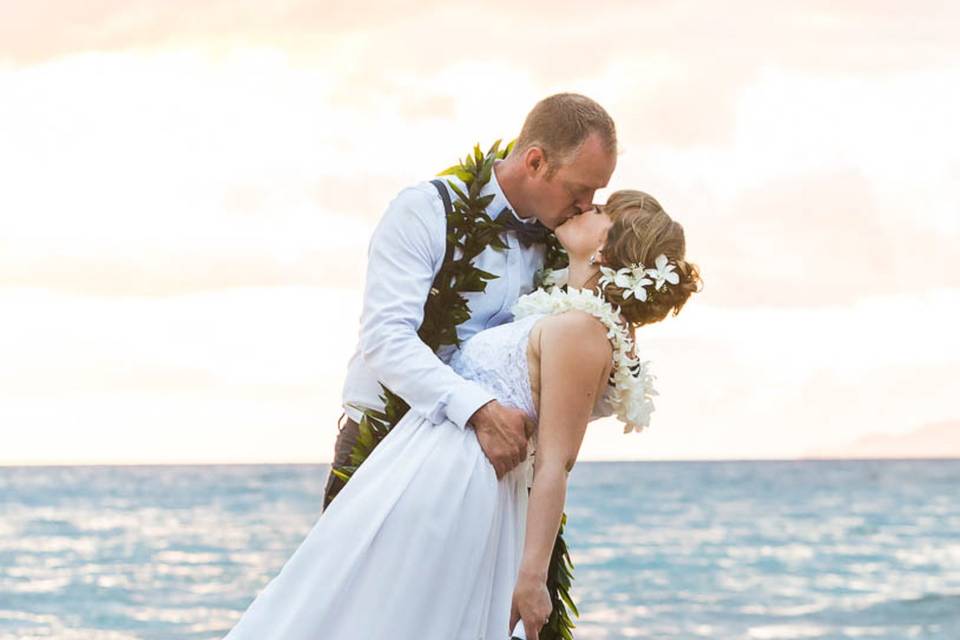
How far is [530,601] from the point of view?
4.04m

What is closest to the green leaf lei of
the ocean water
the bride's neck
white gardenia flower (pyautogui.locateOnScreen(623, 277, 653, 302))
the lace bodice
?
the lace bodice

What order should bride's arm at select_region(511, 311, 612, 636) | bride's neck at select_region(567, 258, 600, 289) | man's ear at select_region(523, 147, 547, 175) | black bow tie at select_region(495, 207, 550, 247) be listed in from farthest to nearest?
black bow tie at select_region(495, 207, 550, 247) < man's ear at select_region(523, 147, 547, 175) < bride's neck at select_region(567, 258, 600, 289) < bride's arm at select_region(511, 311, 612, 636)

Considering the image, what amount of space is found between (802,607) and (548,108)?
50.5 feet

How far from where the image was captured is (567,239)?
428 cm

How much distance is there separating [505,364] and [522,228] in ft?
1.67

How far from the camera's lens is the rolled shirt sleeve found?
4160mm

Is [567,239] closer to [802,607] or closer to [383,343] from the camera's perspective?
[383,343]

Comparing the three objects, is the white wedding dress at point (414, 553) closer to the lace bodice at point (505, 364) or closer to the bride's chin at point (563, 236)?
the lace bodice at point (505, 364)

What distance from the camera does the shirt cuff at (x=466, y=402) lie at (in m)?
4.12

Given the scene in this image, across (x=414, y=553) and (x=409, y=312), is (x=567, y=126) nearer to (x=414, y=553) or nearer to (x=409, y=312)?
(x=409, y=312)

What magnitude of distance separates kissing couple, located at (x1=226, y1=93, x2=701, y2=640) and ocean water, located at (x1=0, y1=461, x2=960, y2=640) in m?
11.6

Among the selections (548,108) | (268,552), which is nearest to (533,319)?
(548,108)

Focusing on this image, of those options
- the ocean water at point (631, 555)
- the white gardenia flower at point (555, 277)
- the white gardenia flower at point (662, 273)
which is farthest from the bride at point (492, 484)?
the ocean water at point (631, 555)

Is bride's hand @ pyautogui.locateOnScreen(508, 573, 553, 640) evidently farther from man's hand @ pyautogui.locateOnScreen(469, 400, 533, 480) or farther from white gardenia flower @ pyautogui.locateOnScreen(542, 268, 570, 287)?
white gardenia flower @ pyautogui.locateOnScreen(542, 268, 570, 287)
